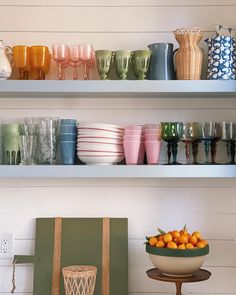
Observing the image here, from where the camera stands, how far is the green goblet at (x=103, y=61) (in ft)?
5.89

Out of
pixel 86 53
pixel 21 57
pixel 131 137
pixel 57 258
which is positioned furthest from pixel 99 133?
pixel 57 258

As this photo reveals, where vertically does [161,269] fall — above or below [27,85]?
below

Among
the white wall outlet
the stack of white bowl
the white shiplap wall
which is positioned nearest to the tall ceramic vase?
the white shiplap wall

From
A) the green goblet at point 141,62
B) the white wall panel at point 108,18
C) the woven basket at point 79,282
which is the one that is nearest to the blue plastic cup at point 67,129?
the green goblet at point 141,62

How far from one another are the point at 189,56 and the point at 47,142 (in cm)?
68

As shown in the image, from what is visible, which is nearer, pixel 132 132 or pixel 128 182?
pixel 132 132

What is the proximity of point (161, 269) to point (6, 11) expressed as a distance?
129 centimetres

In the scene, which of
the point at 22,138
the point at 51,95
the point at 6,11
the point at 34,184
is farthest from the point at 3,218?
the point at 6,11

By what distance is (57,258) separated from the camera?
74.3 inches

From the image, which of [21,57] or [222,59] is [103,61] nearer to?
[21,57]

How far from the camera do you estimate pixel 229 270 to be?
1912mm

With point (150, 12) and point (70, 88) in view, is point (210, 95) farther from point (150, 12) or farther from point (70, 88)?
point (70, 88)

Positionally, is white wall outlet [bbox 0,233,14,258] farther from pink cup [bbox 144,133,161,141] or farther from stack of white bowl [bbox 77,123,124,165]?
pink cup [bbox 144,133,161,141]

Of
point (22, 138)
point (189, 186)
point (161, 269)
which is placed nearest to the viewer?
point (161, 269)
